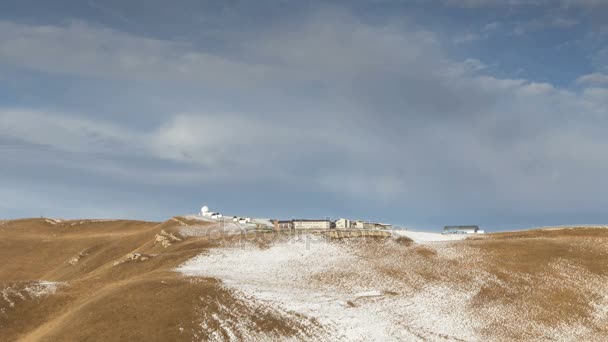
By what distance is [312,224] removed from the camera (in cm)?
9400

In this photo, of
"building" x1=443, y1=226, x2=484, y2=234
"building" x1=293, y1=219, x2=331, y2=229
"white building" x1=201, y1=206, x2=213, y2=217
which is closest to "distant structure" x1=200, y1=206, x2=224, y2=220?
"white building" x1=201, y1=206, x2=213, y2=217

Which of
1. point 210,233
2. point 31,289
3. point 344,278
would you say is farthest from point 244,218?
point 31,289

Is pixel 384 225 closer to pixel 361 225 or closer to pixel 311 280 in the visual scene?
pixel 361 225

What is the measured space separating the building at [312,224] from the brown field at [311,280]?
9.34 meters

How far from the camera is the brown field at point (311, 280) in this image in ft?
160

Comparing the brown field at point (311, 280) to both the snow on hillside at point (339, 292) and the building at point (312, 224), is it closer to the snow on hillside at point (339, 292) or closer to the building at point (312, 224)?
the snow on hillside at point (339, 292)

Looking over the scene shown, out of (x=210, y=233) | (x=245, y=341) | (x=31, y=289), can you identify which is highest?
(x=210, y=233)

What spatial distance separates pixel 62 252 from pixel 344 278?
66.3 m

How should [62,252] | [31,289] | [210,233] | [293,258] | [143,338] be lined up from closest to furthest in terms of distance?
[143,338]
[31,289]
[293,258]
[210,233]
[62,252]

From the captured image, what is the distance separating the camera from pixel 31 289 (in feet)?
192

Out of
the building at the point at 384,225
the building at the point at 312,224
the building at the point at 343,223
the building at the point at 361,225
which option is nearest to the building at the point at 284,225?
the building at the point at 312,224

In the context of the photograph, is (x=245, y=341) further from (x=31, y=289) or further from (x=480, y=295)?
(x=480, y=295)

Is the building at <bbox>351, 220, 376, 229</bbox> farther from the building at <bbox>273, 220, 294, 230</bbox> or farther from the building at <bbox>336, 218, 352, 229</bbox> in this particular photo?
the building at <bbox>273, 220, 294, 230</bbox>

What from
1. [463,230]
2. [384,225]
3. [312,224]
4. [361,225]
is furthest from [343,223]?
[463,230]
